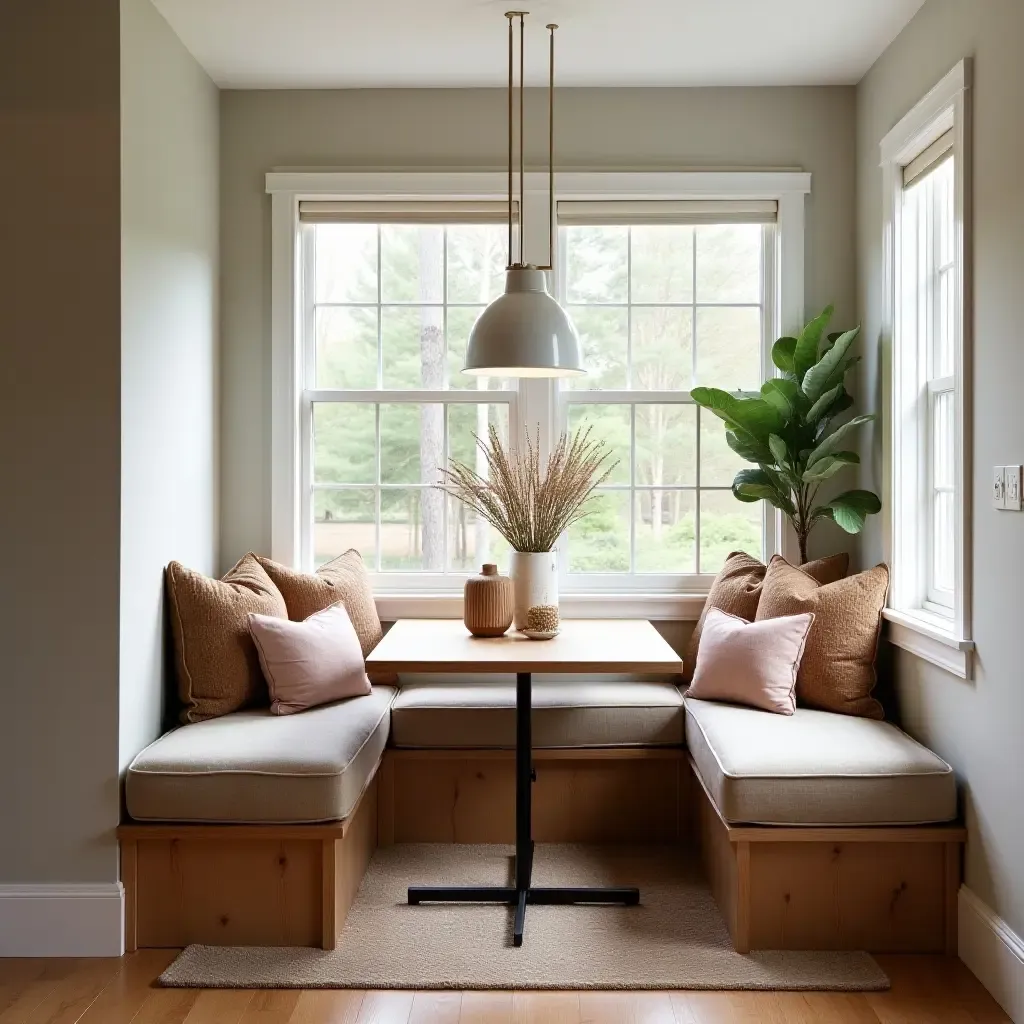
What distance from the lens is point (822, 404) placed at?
3.64 m

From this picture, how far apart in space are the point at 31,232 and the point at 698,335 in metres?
2.37

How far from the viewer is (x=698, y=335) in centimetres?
409

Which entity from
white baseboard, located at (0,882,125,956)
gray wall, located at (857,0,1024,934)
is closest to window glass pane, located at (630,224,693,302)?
gray wall, located at (857,0,1024,934)

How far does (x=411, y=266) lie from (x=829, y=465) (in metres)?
1.76

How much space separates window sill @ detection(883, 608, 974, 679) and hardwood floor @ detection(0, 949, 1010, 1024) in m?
0.84

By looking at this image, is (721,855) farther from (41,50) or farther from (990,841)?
(41,50)

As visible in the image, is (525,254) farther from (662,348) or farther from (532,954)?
(532,954)

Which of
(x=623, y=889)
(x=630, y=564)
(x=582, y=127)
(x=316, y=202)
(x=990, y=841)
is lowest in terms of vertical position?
(x=623, y=889)

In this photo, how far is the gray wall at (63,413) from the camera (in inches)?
117

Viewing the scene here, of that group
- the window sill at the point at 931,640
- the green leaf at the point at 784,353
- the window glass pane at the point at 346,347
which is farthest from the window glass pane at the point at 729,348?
the window glass pane at the point at 346,347

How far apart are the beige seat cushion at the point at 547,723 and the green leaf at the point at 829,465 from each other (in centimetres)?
91

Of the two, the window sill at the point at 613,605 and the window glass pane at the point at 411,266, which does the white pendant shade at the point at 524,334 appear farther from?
the window sill at the point at 613,605

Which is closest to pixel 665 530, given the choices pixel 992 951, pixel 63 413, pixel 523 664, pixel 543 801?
pixel 543 801

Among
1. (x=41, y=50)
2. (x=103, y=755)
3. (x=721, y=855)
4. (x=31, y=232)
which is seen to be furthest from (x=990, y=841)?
(x=41, y=50)
